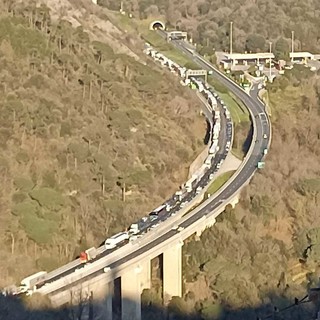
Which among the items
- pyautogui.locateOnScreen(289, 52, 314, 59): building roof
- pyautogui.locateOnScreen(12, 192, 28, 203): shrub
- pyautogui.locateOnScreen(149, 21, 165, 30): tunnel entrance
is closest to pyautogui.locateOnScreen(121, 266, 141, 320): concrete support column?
pyautogui.locateOnScreen(12, 192, 28, 203): shrub

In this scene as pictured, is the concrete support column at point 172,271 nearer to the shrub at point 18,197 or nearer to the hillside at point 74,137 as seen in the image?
the hillside at point 74,137

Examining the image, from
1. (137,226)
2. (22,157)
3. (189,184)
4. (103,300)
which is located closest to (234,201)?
(189,184)

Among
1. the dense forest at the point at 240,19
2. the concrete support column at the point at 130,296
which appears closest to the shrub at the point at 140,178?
the concrete support column at the point at 130,296

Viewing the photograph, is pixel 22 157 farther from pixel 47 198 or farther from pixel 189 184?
pixel 189 184

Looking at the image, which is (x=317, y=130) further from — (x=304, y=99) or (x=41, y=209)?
(x=41, y=209)

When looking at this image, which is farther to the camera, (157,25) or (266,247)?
(157,25)

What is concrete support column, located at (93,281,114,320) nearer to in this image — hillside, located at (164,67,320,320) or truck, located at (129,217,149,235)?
hillside, located at (164,67,320,320)
